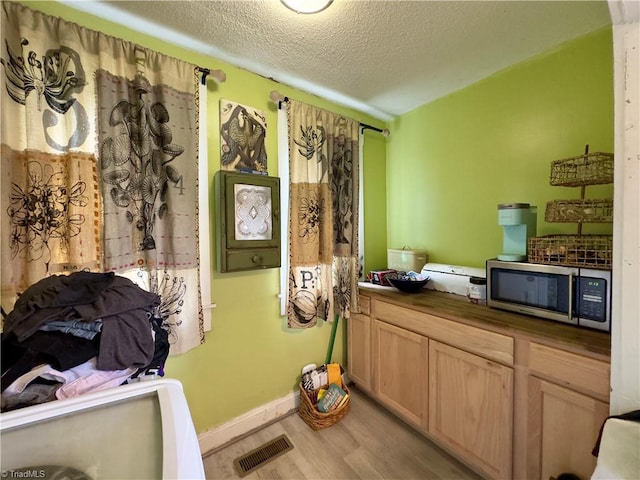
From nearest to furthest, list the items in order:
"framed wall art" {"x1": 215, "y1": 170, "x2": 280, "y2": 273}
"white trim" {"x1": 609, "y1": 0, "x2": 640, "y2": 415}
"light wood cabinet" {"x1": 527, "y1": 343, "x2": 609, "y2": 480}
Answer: "white trim" {"x1": 609, "y1": 0, "x2": 640, "y2": 415} → "light wood cabinet" {"x1": 527, "y1": 343, "x2": 609, "y2": 480} → "framed wall art" {"x1": 215, "y1": 170, "x2": 280, "y2": 273}

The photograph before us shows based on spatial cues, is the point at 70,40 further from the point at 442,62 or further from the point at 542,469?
the point at 542,469

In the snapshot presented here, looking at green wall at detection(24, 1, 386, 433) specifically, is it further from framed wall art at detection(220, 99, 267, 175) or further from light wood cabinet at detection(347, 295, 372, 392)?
light wood cabinet at detection(347, 295, 372, 392)

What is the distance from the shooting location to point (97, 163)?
1204mm

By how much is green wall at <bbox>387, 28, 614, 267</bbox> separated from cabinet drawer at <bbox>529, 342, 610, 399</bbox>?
0.78 metres

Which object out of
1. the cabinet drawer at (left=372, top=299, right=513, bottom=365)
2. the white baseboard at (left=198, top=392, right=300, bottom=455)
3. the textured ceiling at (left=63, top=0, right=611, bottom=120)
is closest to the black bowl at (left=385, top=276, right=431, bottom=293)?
the cabinet drawer at (left=372, top=299, right=513, bottom=365)

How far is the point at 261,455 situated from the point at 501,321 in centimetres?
154

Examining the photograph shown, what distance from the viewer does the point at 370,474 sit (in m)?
1.49

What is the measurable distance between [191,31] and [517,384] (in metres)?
2.34

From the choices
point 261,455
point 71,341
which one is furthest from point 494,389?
point 71,341

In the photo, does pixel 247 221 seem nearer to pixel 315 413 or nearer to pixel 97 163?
pixel 97 163

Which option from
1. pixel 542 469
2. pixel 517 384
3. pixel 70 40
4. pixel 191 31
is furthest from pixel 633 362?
pixel 70 40

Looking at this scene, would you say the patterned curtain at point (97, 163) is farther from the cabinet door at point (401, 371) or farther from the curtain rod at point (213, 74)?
the cabinet door at point (401, 371)

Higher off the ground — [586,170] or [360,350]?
[586,170]

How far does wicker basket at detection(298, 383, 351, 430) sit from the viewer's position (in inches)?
70.6
